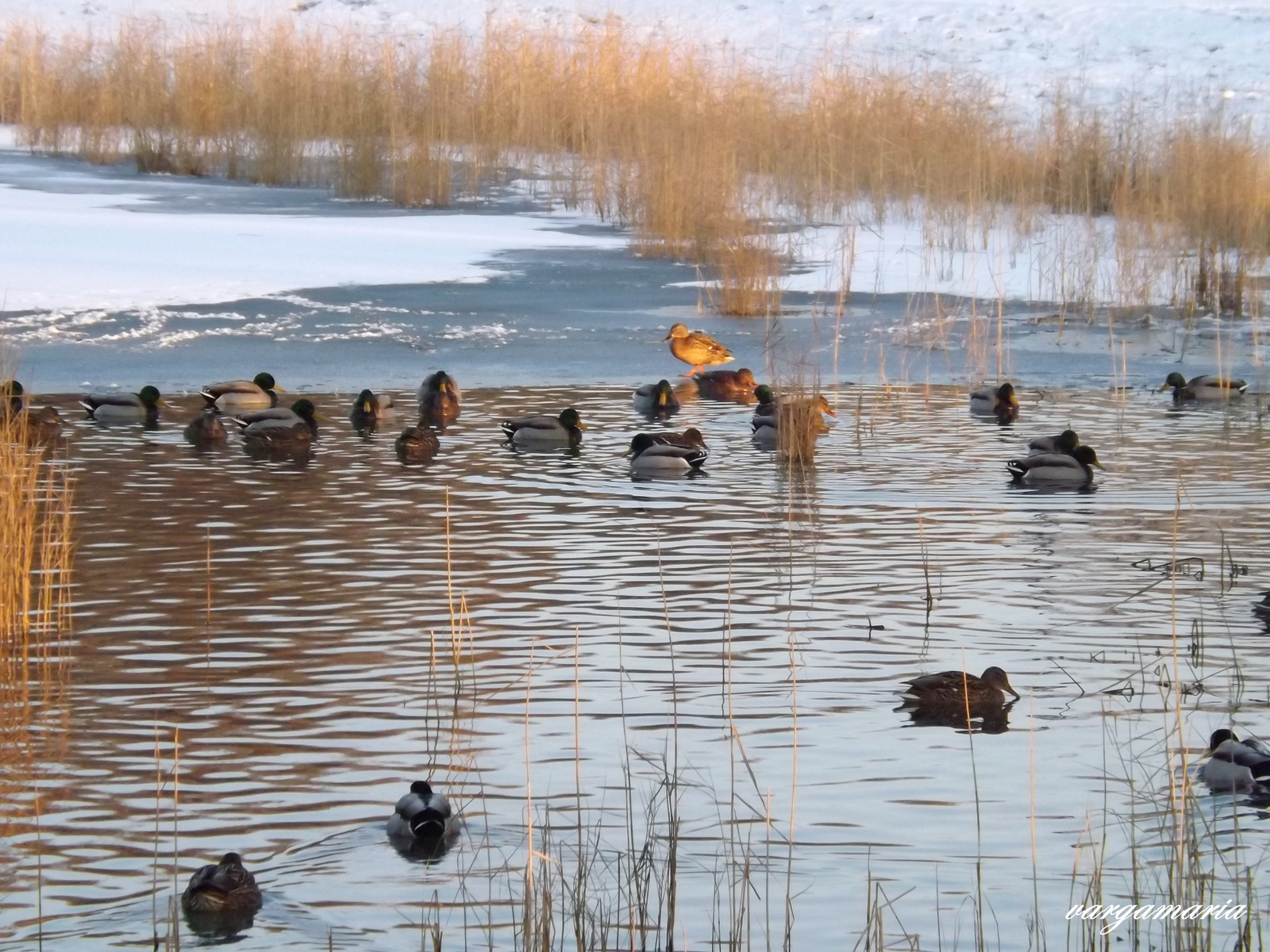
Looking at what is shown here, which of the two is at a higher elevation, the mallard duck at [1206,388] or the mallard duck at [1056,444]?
the mallard duck at [1206,388]

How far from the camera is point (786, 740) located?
624cm

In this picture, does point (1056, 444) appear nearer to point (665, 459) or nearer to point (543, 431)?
point (665, 459)

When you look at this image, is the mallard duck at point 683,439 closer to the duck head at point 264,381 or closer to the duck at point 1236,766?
the duck head at point 264,381

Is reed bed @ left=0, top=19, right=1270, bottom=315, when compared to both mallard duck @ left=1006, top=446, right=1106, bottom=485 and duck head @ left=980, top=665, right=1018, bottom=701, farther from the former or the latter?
duck head @ left=980, top=665, right=1018, bottom=701

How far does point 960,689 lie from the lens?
6461 mm

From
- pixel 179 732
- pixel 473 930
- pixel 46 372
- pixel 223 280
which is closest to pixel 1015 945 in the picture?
pixel 473 930

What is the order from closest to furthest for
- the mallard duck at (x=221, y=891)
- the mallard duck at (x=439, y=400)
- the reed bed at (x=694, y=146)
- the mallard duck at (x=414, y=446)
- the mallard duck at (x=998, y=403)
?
the mallard duck at (x=221, y=891) < the mallard duck at (x=414, y=446) < the mallard duck at (x=439, y=400) < the mallard duck at (x=998, y=403) < the reed bed at (x=694, y=146)

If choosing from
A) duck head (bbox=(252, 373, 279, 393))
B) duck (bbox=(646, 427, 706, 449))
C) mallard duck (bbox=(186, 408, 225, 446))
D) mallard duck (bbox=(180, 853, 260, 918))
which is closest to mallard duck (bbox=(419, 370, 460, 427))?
duck head (bbox=(252, 373, 279, 393))

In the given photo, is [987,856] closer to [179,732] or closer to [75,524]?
[179,732]

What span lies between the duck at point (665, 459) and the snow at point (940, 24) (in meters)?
34.7

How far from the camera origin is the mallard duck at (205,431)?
12.4m

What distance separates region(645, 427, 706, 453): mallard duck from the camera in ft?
38.3

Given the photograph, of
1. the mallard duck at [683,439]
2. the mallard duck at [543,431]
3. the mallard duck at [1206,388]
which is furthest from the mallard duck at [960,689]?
the mallard duck at [1206,388]

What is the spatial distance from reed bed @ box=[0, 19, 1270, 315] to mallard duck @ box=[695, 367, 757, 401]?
5.31 ft
